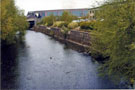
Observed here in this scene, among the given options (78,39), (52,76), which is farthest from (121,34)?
(78,39)

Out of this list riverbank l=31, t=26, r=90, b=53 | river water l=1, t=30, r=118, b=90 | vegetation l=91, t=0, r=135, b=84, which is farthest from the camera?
riverbank l=31, t=26, r=90, b=53

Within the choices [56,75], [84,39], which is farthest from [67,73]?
[84,39]

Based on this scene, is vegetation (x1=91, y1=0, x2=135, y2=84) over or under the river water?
over

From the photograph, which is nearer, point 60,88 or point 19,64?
point 60,88

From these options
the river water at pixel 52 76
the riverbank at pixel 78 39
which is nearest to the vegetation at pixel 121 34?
the river water at pixel 52 76

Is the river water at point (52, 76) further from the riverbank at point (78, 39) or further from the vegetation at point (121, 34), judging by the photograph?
the riverbank at point (78, 39)

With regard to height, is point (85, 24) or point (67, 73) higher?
point (85, 24)

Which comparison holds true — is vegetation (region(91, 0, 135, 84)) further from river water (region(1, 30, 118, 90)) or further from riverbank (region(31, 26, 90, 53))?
riverbank (region(31, 26, 90, 53))

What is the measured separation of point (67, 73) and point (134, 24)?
8.79m

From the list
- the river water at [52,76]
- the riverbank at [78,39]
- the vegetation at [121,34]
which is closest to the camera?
the vegetation at [121,34]

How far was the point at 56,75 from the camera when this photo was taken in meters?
14.3

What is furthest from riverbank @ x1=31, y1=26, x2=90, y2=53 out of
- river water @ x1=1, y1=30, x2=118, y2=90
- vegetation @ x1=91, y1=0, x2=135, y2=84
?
vegetation @ x1=91, y1=0, x2=135, y2=84

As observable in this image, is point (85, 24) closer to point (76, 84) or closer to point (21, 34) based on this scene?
point (21, 34)

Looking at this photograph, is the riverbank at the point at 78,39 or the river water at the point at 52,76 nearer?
the river water at the point at 52,76
